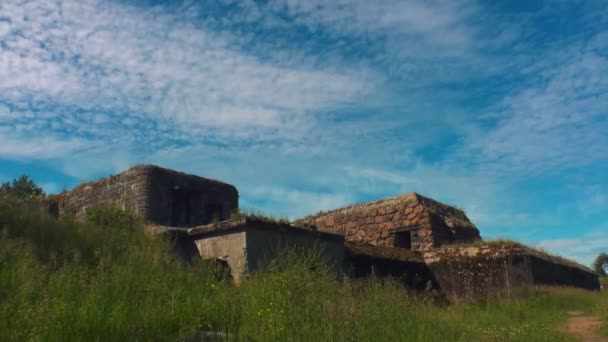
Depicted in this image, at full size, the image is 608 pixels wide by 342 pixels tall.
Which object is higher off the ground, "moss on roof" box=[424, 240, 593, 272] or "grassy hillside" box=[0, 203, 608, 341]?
"moss on roof" box=[424, 240, 593, 272]

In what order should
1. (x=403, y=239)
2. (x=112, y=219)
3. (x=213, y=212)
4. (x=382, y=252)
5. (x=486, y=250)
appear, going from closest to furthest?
(x=112, y=219) → (x=382, y=252) → (x=486, y=250) → (x=213, y=212) → (x=403, y=239)

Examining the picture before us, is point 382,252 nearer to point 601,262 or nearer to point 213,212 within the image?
point 213,212

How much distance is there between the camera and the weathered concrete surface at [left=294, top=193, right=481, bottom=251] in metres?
14.1

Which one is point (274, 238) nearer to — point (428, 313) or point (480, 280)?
point (428, 313)

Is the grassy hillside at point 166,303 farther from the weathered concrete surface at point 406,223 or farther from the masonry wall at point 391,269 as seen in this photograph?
the weathered concrete surface at point 406,223

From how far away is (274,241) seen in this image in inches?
352

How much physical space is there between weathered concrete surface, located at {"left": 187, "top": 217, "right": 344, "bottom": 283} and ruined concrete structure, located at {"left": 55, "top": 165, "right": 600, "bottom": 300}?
0.06ft

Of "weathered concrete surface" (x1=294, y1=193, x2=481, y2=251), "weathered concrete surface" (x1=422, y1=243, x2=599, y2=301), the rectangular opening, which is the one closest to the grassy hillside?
"weathered concrete surface" (x1=422, y1=243, x2=599, y2=301)

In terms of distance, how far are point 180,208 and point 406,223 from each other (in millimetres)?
6173

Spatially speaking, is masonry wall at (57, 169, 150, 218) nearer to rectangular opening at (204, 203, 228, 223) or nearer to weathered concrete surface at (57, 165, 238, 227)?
weathered concrete surface at (57, 165, 238, 227)

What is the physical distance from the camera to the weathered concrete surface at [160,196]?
1277 cm

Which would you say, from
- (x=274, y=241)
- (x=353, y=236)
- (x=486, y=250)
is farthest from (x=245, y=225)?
(x=353, y=236)

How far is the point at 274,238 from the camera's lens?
8.96 metres

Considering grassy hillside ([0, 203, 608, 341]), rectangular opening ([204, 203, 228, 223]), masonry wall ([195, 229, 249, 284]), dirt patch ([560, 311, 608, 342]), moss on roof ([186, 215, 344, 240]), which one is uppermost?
rectangular opening ([204, 203, 228, 223])
